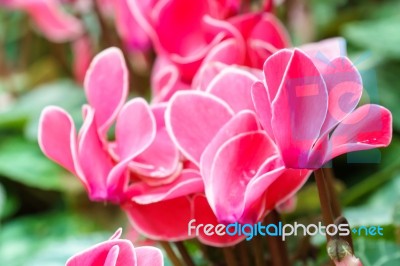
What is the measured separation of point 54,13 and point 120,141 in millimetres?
750

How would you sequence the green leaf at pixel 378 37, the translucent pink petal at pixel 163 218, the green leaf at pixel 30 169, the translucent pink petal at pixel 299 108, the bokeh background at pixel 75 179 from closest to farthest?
the translucent pink petal at pixel 299 108
the translucent pink petal at pixel 163 218
the bokeh background at pixel 75 179
the green leaf at pixel 378 37
the green leaf at pixel 30 169

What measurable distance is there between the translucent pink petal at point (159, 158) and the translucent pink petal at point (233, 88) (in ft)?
0.16

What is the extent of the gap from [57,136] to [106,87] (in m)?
0.05

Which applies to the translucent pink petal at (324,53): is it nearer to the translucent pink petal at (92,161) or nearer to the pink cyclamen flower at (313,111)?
the pink cyclamen flower at (313,111)

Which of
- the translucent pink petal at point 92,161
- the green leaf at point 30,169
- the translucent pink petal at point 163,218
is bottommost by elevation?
the green leaf at point 30,169

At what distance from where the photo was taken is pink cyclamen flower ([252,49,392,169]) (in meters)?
0.37

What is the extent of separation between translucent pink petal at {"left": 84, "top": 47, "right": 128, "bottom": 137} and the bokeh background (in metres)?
0.11

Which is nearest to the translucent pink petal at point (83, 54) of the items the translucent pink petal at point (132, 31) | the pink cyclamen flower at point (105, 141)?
the translucent pink petal at point (132, 31)

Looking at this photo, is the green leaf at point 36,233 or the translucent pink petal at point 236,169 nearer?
the translucent pink petal at point 236,169

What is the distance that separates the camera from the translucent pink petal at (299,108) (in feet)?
1.22

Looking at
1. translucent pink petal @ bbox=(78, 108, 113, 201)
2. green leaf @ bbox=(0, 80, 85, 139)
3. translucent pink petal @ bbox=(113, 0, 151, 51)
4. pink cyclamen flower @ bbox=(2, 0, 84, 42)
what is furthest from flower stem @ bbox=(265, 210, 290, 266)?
pink cyclamen flower @ bbox=(2, 0, 84, 42)

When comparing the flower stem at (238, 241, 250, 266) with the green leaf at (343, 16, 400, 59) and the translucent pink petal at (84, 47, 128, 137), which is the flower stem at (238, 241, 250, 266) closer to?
the translucent pink petal at (84, 47, 128, 137)

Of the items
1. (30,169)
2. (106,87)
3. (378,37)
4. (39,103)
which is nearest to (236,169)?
(106,87)

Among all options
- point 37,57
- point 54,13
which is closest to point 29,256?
point 54,13
